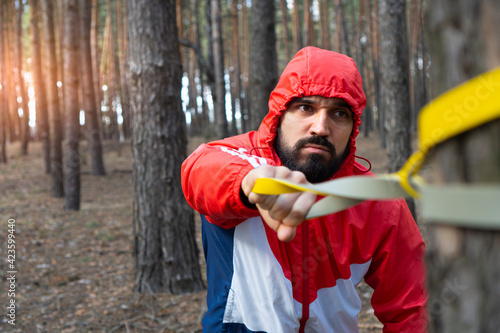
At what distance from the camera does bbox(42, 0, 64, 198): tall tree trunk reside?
10.2 meters

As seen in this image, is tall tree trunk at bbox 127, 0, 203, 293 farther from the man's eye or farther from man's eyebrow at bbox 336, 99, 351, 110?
man's eyebrow at bbox 336, 99, 351, 110

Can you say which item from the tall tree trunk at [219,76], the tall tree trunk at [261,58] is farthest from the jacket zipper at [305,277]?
the tall tree trunk at [219,76]

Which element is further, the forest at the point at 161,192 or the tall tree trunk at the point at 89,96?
the tall tree trunk at the point at 89,96

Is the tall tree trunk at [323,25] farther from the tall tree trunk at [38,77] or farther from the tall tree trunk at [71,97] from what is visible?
the tall tree trunk at [71,97]

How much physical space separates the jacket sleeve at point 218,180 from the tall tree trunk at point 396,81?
4.71m

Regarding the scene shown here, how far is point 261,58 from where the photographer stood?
779cm

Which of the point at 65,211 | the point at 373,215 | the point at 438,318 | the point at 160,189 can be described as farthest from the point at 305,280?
the point at 65,211

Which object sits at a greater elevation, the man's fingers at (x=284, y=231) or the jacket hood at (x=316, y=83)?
the jacket hood at (x=316, y=83)

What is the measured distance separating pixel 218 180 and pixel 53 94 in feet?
33.7

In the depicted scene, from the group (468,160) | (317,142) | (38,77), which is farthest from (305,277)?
(38,77)

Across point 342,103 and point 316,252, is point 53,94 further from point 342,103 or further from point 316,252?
point 316,252

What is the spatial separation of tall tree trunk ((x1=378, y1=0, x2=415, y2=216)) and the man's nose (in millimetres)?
4061

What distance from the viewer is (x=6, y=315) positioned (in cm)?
445

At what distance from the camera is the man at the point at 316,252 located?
1.97 m
